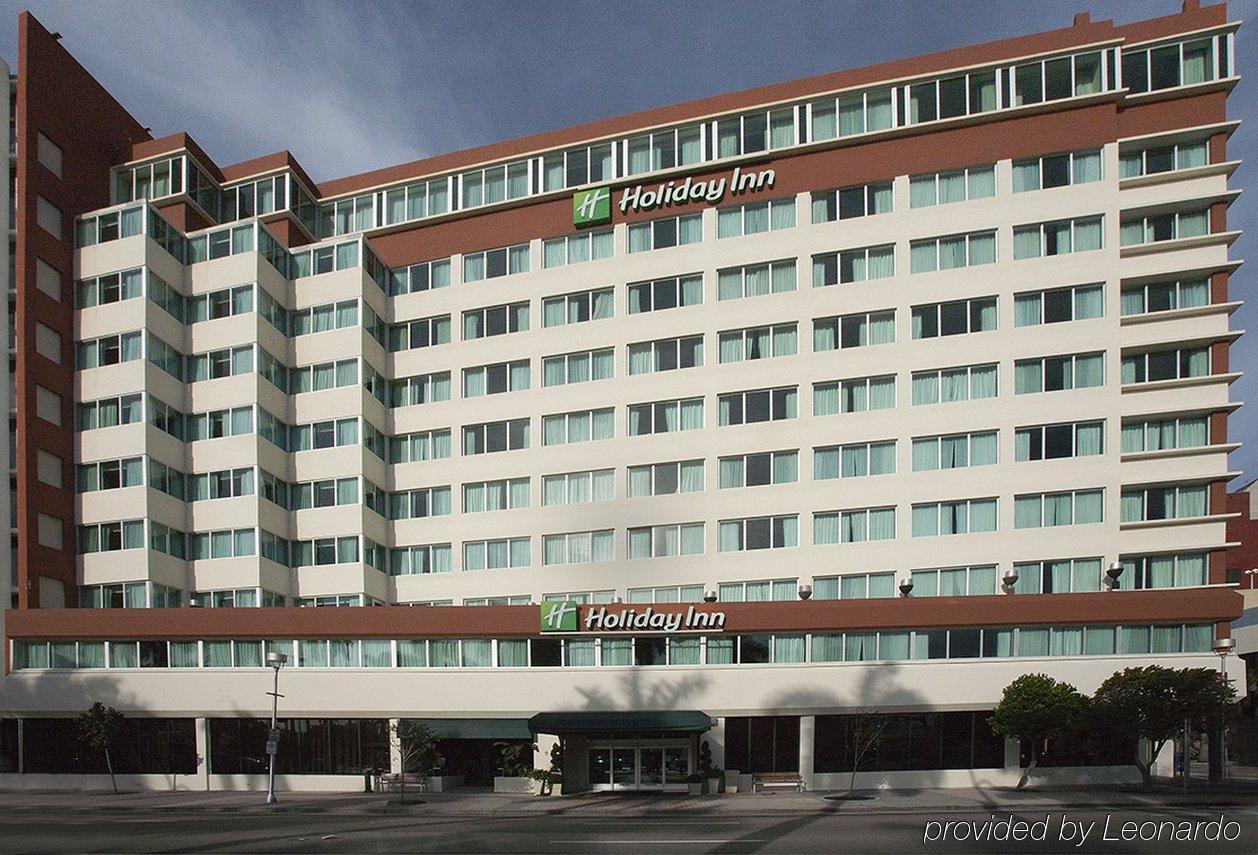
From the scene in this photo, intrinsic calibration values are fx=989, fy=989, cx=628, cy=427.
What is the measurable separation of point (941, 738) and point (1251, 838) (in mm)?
18344

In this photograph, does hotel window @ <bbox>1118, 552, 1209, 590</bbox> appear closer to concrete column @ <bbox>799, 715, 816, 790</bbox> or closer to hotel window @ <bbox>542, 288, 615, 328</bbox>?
concrete column @ <bbox>799, 715, 816, 790</bbox>

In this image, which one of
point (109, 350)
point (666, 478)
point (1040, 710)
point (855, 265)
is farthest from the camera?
point (109, 350)

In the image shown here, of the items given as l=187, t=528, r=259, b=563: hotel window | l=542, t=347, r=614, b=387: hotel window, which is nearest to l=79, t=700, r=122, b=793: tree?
l=187, t=528, r=259, b=563: hotel window

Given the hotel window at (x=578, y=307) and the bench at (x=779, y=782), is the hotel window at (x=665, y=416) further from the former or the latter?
the bench at (x=779, y=782)

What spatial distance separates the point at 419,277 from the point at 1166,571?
40213 mm

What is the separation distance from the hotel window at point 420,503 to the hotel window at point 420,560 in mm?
1732

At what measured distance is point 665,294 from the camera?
1993 inches

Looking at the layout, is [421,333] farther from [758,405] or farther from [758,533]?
[758,533]

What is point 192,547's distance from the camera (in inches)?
2009

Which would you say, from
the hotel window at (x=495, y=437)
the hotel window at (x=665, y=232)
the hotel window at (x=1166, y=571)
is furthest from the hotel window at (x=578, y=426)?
the hotel window at (x=1166, y=571)

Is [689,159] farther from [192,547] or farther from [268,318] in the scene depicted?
[192,547]

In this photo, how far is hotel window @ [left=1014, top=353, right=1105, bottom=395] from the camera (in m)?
45.1

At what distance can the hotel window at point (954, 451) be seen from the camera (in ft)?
150

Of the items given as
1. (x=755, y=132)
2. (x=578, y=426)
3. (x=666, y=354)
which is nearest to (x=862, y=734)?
(x=666, y=354)
